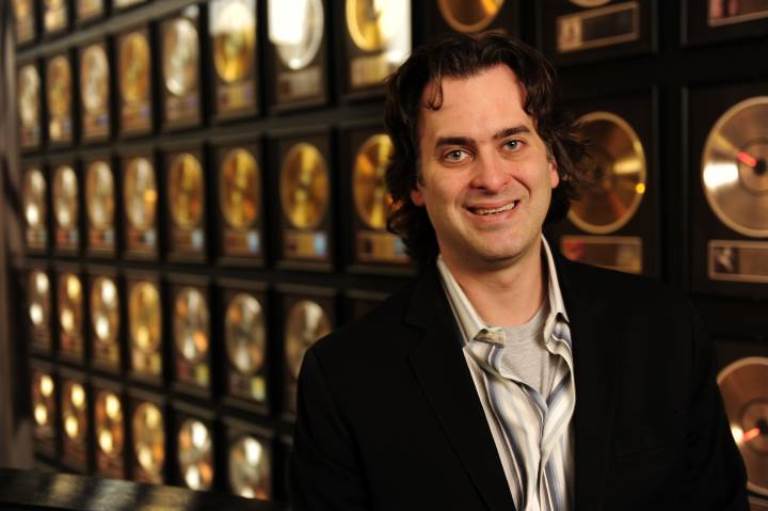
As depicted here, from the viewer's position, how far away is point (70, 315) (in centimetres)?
325

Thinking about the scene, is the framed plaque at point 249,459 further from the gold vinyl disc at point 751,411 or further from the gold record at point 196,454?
the gold vinyl disc at point 751,411

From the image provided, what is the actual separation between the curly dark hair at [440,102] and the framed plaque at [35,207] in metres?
2.34

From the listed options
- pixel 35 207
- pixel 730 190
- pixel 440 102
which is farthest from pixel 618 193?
pixel 35 207

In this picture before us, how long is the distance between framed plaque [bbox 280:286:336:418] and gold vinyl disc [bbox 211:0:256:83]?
58 centimetres

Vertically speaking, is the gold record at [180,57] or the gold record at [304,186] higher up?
the gold record at [180,57]

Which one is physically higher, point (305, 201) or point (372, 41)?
point (372, 41)

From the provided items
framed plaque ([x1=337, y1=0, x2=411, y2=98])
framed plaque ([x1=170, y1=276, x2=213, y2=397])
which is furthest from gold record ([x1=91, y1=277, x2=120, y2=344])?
framed plaque ([x1=337, y1=0, x2=411, y2=98])

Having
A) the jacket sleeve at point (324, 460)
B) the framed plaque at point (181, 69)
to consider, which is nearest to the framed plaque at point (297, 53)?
the framed plaque at point (181, 69)

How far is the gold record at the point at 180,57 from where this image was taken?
2.52m

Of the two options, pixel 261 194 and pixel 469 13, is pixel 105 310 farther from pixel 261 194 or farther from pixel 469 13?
pixel 469 13

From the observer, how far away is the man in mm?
1034

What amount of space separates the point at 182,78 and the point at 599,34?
4.56ft

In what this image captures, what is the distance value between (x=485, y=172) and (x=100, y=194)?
86.8 inches

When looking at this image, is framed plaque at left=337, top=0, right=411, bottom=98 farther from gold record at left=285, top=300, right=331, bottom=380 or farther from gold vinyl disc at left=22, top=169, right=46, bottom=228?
gold vinyl disc at left=22, top=169, right=46, bottom=228
